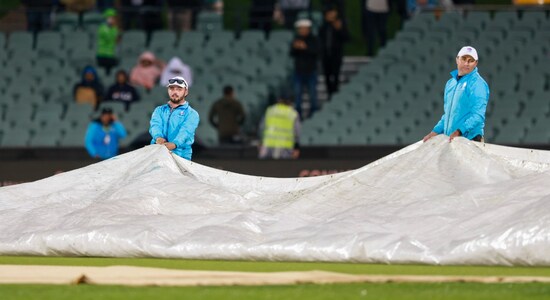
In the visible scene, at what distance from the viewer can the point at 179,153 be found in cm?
1733

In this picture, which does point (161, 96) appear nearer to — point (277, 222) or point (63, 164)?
point (63, 164)

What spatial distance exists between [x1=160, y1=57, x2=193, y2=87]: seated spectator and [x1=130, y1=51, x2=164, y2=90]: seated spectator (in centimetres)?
33

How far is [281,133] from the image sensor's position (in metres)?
26.0

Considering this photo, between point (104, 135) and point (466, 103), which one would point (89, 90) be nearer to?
point (104, 135)

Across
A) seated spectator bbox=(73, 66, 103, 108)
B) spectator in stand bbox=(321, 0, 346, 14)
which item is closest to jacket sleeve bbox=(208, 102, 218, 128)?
seated spectator bbox=(73, 66, 103, 108)

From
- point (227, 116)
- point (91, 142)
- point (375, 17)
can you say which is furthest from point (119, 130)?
point (375, 17)

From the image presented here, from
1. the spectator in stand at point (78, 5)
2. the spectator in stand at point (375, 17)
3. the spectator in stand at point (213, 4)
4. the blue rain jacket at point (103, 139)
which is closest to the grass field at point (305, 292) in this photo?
the blue rain jacket at point (103, 139)

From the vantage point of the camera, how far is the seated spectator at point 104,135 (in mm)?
25422

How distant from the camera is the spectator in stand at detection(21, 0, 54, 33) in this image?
1277 inches

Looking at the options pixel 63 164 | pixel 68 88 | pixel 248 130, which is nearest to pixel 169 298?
pixel 63 164

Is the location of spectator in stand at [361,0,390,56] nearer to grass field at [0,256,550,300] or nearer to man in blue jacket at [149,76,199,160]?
man in blue jacket at [149,76,199,160]

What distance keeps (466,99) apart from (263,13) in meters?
15.8

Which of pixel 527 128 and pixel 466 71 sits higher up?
pixel 466 71

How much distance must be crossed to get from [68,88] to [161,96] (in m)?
2.27
